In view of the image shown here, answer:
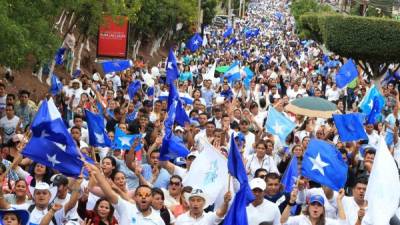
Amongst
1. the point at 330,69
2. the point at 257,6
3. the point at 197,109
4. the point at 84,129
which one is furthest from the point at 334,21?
the point at 257,6

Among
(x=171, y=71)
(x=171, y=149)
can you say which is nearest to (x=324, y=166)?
(x=171, y=149)

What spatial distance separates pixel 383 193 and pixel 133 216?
81.0 inches

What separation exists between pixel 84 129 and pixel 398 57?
2071cm

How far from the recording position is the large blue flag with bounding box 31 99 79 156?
27.9 ft

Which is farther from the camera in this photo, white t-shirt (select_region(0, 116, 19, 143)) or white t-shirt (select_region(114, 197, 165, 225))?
white t-shirt (select_region(0, 116, 19, 143))

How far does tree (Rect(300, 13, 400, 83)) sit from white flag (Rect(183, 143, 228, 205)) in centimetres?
2261

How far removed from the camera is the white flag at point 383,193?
7470mm

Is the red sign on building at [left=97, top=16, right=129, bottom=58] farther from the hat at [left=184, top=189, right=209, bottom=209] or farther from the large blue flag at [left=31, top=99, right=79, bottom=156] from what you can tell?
the hat at [left=184, top=189, right=209, bottom=209]

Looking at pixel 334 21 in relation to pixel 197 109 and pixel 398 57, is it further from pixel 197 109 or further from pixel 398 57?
pixel 197 109

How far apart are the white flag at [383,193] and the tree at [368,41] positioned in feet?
76.8

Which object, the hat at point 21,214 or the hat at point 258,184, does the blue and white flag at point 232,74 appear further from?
the hat at point 21,214

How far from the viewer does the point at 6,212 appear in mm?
7180

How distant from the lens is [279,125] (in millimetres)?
12609

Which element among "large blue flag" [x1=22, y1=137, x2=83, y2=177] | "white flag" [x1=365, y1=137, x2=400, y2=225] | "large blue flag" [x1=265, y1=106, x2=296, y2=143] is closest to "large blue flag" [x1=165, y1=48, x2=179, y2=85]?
"large blue flag" [x1=265, y1=106, x2=296, y2=143]
